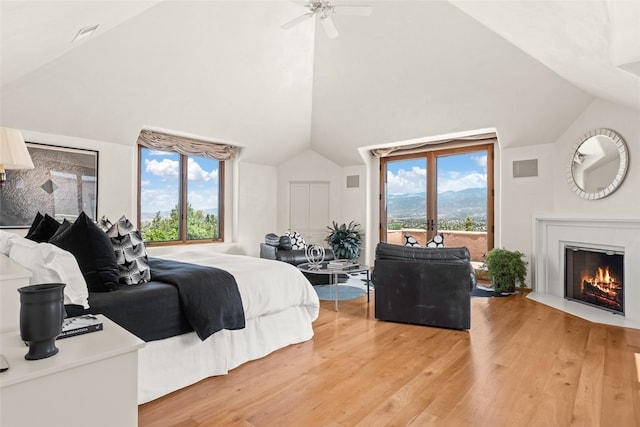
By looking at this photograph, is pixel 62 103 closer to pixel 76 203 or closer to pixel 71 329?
pixel 76 203

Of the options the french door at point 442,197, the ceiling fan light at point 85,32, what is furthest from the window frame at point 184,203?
the french door at point 442,197

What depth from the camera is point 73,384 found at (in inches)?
41.7

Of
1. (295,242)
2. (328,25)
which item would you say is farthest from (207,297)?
(295,242)

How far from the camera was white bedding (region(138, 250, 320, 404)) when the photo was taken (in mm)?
2086

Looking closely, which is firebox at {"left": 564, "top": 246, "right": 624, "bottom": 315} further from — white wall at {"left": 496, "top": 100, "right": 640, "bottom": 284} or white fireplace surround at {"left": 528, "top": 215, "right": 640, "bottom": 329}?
white wall at {"left": 496, "top": 100, "right": 640, "bottom": 284}

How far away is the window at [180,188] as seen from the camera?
5.48m

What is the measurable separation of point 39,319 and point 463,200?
6037 mm

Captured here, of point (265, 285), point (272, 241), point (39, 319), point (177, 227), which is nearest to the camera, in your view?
point (39, 319)

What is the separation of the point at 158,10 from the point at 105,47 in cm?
68

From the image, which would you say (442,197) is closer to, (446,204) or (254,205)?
(446,204)

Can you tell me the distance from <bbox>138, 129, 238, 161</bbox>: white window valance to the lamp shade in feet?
9.66

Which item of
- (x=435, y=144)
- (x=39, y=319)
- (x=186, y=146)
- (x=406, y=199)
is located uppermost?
(x=435, y=144)

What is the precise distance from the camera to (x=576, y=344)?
2.94 m

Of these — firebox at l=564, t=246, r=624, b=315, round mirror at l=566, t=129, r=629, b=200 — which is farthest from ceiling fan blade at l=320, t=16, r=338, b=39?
firebox at l=564, t=246, r=624, b=315
